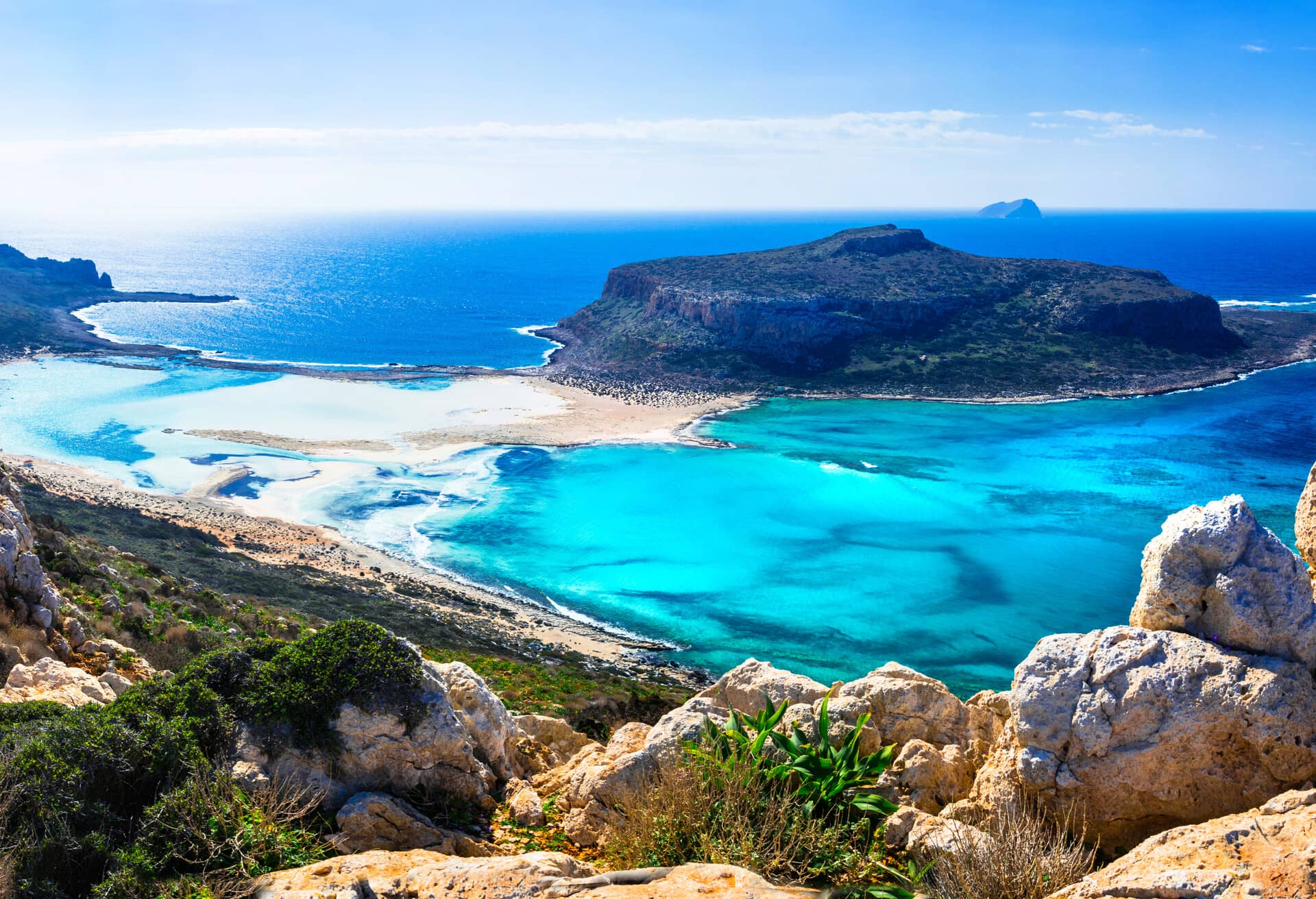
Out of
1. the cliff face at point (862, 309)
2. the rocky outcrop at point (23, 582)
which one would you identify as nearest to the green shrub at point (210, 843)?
the rocky outcrop at point (23, 582)

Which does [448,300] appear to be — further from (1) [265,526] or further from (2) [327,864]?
(2) [327,864]

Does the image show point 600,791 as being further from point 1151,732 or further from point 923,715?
point 1151,732

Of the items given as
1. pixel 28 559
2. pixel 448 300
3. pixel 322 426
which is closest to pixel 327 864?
pixel 28 559

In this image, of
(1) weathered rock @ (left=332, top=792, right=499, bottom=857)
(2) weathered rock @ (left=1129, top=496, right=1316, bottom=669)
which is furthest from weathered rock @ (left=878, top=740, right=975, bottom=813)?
(1) weathered rock @ (left=332, top=792, right=499, bottom=857)

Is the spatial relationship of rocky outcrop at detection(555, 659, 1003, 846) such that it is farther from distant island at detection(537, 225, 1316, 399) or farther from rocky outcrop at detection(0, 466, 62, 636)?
distant island at detection(537, 225, 1316, 399)

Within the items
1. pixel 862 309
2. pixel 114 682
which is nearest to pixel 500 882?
pixel 114 682

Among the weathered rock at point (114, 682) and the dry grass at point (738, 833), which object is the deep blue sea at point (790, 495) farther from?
the dry grass at point (738, 833)
